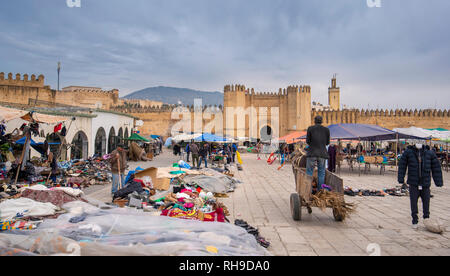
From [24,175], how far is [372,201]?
9.41 meters

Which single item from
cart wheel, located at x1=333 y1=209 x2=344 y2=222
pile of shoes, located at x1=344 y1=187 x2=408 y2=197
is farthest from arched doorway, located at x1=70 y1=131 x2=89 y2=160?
cart wheel, located at x1=333 y1=209 x2=344 y2=222

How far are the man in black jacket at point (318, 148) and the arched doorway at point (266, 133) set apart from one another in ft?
111

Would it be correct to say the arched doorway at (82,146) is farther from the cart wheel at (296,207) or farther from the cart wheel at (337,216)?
the cart wheel at (337,216)

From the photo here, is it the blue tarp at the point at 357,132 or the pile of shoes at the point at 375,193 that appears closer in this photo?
the pile of shoes at the point at 375,193

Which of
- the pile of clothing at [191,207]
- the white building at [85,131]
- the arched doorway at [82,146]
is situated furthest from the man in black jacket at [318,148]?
the arched doorway at [82,146]

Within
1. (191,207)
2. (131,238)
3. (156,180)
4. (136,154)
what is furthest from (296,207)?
(136,154)

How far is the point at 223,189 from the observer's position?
315 inches

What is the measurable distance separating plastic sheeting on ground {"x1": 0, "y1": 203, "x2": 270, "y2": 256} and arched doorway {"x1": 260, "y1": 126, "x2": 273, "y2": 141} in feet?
117

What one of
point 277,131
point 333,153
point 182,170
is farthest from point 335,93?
point 182,170

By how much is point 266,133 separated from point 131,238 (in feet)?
122

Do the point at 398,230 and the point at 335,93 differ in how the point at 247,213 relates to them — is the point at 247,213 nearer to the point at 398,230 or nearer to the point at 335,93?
the point at 398,230

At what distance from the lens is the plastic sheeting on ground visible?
2906mm

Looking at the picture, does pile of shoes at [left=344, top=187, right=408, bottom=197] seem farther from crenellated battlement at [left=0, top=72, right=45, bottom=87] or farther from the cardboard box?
crenellated battlement at [left=0, top=72, right=45, bottom=87]

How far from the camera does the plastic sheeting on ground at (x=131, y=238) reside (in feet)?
9.53
